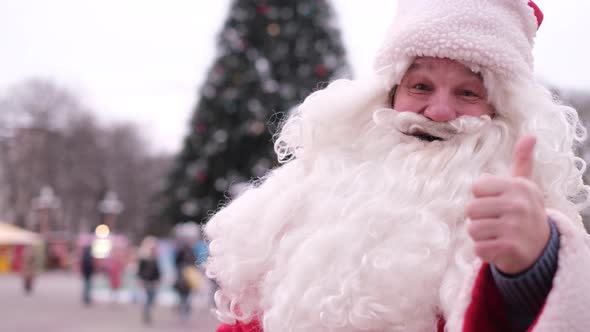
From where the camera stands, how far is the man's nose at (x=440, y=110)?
6.58ft

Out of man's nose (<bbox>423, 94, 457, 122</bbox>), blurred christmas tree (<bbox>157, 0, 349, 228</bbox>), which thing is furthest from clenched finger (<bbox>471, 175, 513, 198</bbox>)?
blurred christmas tree (<bbox>157, 0, 349, 228</bbox>)

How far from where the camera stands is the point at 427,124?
2.06 m

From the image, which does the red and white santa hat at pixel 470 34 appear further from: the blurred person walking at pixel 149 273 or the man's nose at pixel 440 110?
the blurred person walking at pixel 149 273

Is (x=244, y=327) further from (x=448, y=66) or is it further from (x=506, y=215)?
(x=506, y=215)

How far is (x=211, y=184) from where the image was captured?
16.4m

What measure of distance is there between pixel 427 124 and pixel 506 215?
31.9 inches

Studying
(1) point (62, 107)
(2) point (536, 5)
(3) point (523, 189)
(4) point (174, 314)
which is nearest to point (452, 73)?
(2) point (536, 5)

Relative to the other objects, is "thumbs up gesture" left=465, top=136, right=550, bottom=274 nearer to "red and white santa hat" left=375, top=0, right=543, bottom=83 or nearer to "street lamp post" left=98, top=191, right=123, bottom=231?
"red and white santa hat" left=375, top=0, right=543, bottom=83

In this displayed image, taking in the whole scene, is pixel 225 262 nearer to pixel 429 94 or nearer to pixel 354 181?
pixel 354 181

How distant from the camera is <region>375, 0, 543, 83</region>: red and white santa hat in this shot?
6.63 ft

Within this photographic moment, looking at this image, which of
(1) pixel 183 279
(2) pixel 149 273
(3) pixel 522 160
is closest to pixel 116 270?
(2) pixel 149 273

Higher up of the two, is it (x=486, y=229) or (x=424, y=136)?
(x=424, y=136)

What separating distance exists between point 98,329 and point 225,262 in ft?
33.7

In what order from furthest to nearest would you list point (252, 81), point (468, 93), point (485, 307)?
point (252, 81), point (468, 93), point (485, 307)
